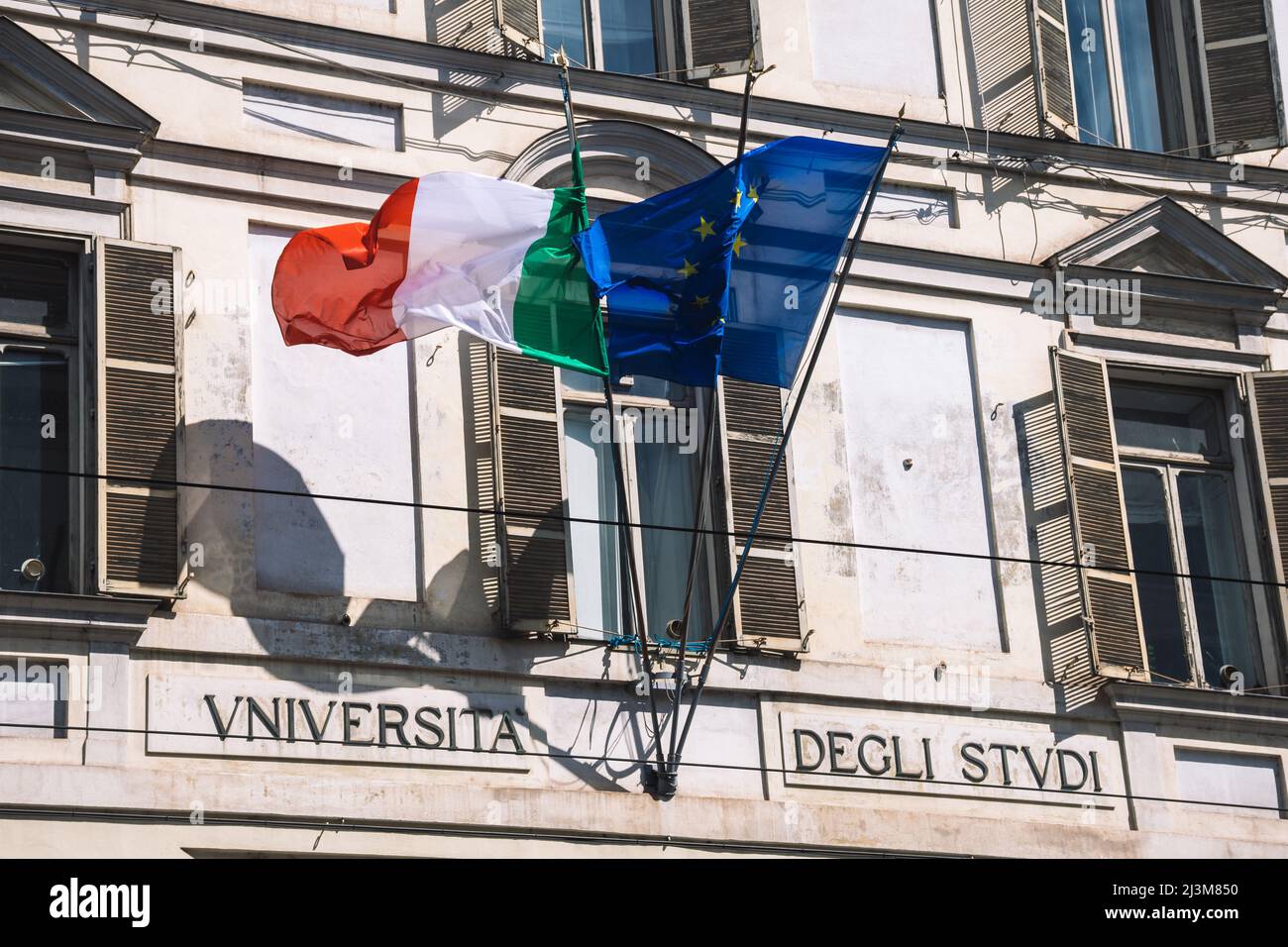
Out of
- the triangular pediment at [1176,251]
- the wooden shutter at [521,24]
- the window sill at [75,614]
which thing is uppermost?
the wooden shutter at [521,24]

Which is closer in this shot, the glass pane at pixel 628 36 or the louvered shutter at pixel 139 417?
→ the louvered shutter at pixel 139 417

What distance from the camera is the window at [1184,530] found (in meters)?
15.7

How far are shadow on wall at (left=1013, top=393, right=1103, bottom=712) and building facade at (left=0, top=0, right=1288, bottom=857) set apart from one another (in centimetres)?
2

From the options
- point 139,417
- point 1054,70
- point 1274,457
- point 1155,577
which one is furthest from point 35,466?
point 1274,457

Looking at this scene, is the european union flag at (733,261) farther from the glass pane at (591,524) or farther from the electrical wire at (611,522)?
the glass pane at (591,524)

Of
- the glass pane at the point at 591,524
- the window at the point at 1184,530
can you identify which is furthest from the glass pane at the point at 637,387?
the window at the point at 1184,530

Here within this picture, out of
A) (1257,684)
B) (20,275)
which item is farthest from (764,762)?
(20,275)

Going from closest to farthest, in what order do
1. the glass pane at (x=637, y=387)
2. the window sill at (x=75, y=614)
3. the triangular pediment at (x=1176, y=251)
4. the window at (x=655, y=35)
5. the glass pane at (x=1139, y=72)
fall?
the window sill at (x=75, y=614) < the glass pane at (x=637, y=387) < the window at (x=655, y=35) < the triangular pediment at (x=1176, y=251) < the glass pane at (x=1139, y=72)

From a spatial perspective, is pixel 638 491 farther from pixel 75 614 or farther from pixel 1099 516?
pixel 75 614

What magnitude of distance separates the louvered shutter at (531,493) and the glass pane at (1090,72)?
14.3 feet

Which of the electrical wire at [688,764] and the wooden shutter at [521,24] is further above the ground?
the wooden shutter at [521,24]

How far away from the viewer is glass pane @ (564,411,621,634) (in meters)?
14.6
